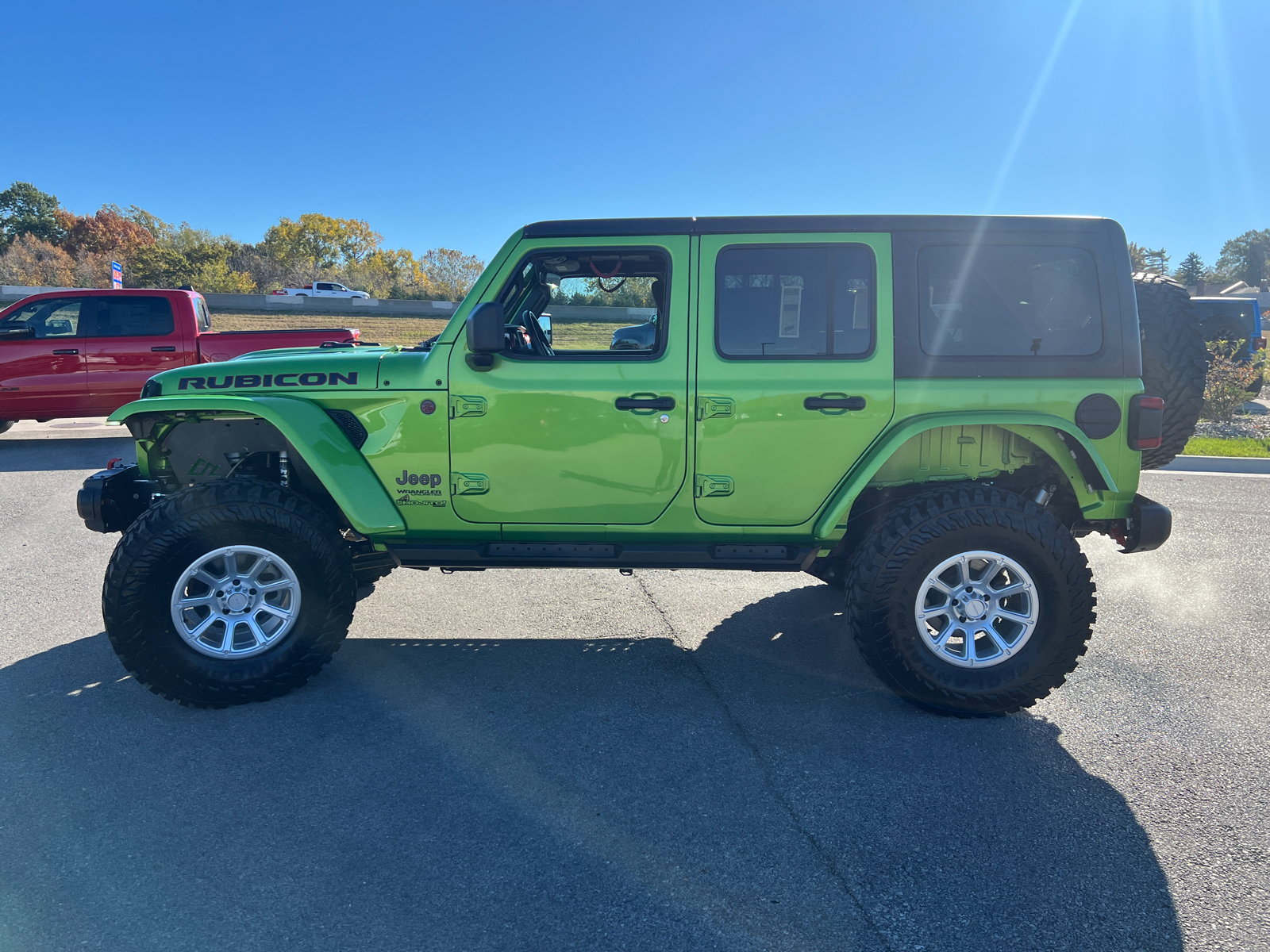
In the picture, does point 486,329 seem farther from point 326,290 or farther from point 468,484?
point 326,290

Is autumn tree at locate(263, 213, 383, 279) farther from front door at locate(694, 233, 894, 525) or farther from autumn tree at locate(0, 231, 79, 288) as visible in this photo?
front door at locate(694, 233, 894, 525)

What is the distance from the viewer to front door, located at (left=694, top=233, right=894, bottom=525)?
11.5 ft

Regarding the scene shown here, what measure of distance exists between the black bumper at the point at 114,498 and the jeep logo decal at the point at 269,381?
1.89 ft

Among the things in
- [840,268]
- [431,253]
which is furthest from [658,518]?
[431,253]

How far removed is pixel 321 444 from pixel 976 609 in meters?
3.06

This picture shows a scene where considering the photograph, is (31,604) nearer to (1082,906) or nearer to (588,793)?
(588,793)

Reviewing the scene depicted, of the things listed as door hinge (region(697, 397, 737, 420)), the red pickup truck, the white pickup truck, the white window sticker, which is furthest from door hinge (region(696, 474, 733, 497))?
the white pickup truck

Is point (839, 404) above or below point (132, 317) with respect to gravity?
below

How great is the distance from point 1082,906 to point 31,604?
541cm

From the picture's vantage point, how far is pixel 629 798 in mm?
2758

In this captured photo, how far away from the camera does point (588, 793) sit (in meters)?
2.78

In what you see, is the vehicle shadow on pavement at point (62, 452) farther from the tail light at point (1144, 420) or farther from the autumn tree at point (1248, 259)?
the autumn tree at point (1248, 259)

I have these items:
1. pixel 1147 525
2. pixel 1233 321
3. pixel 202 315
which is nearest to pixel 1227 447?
pixel 1233 321

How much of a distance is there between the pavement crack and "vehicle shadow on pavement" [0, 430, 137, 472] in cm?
699
